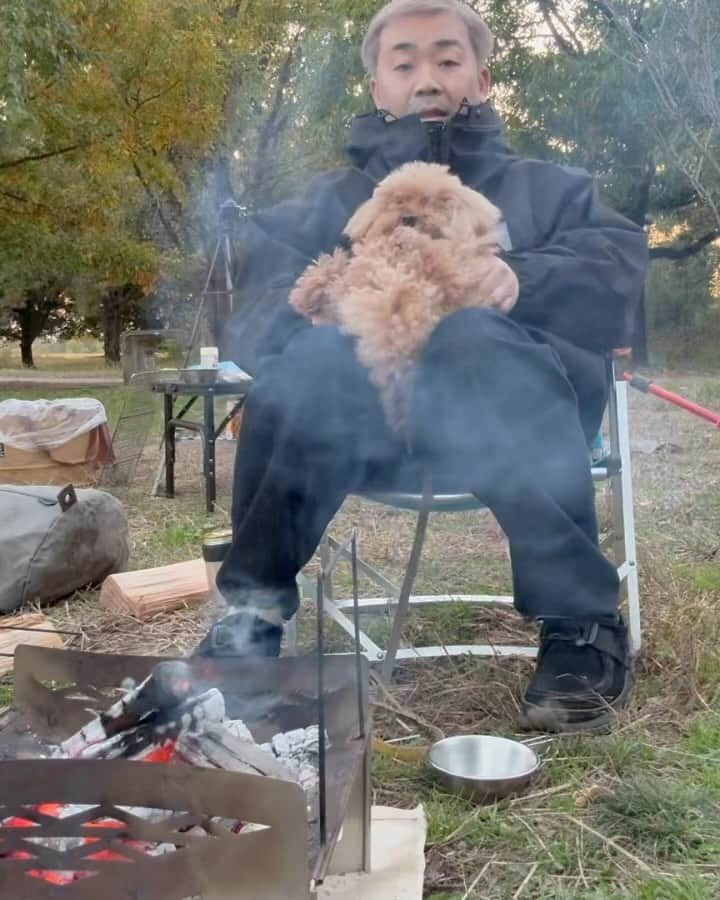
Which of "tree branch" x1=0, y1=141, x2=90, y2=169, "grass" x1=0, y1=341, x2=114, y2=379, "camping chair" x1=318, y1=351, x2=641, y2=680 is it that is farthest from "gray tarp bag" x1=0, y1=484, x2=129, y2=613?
"grass" x1=0, y1=341, x2=114, y2=379

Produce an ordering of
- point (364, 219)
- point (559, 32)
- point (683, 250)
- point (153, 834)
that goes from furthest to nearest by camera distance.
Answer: point (683, 250) < point (559, 32) < point (364, 219) < point (153, 834)

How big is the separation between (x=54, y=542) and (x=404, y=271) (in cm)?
143

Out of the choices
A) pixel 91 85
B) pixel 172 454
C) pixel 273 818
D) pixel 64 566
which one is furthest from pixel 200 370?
pixel 91 85

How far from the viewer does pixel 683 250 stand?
34.6ft

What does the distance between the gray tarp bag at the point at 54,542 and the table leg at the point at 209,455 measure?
→ 3.47ft

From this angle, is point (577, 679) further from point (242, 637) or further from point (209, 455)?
point (209, 455)

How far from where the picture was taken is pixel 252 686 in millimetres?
1221

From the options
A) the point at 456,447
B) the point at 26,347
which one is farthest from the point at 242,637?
the point at 26,347

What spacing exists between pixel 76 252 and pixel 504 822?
8073 millimetres

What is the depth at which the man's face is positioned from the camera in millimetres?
1766

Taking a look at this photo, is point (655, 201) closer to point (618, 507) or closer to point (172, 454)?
point (172, 454)

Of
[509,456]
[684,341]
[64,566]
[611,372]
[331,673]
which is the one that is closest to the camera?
[331,673]

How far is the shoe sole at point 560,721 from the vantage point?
154cm

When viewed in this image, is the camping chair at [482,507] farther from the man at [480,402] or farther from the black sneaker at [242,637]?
the black sneaker at [242,637]
